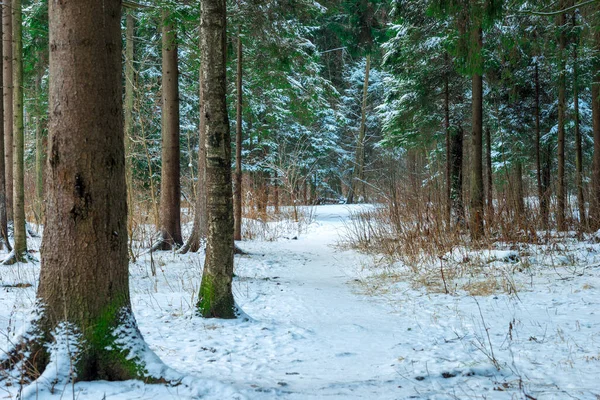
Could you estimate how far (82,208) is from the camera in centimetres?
267

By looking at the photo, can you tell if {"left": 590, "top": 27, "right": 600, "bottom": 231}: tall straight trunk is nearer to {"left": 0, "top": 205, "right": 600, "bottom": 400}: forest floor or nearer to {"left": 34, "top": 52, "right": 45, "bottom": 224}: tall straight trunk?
{"left": 0, "top": 205, "right": 600, "bottom": 400}: forest floor

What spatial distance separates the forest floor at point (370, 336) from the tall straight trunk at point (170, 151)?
2.61 meters

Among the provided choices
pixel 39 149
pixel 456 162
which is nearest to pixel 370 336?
pixel 456 162

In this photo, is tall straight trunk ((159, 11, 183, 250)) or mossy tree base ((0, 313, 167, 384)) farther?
tall straight trunk ((159, 11, 183, 250))

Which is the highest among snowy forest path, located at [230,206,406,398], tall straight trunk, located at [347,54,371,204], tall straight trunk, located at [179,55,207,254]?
tall straight trunk, located at [347,54,371,204]

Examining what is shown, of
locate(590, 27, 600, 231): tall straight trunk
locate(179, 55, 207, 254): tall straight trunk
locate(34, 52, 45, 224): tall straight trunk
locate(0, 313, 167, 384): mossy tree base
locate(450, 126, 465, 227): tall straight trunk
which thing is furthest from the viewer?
locate(34, 52, 45, 224): tall straight trunk

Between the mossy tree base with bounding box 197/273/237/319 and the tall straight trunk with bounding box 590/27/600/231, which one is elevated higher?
the tall straight trunk with bounding box 590/27/600/231

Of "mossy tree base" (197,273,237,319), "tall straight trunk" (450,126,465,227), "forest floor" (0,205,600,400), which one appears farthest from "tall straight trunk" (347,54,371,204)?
"mossy tree base" (197,273,237,319)

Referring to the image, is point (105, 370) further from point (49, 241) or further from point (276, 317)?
point (276, 317)

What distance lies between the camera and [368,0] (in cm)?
1202

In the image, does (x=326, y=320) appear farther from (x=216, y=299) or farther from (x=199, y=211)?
(x=199, y=211)

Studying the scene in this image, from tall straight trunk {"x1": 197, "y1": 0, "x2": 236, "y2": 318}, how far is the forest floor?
33 cm

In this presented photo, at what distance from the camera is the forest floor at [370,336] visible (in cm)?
276

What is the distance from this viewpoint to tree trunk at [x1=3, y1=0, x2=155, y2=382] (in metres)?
2.66
